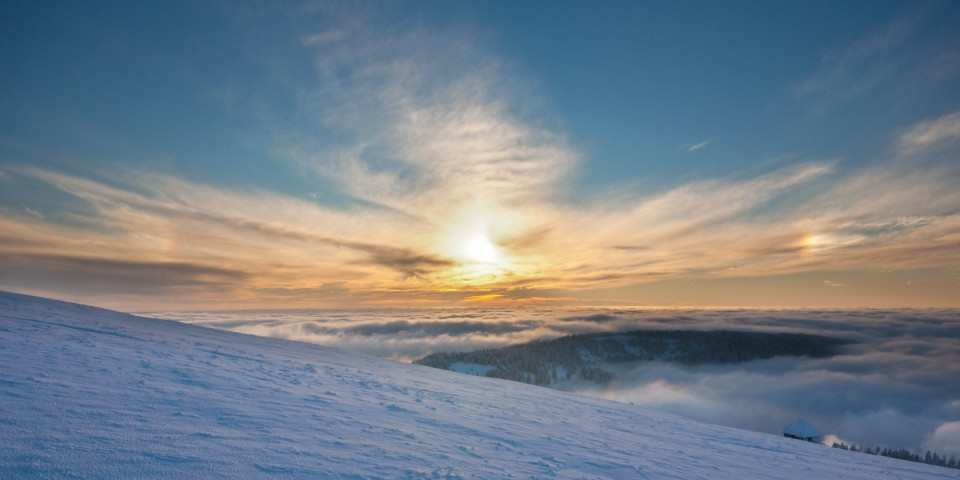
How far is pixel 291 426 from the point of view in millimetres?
5652

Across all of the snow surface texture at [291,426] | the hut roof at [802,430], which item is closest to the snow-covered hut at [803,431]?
the hut roof at [802,430]

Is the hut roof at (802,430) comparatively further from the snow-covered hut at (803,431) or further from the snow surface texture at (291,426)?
the snow surface texture at (291,426)

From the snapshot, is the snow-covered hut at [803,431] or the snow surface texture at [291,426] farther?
the snow-covered hut at [803,431]

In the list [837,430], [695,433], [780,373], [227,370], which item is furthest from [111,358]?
[780,373]

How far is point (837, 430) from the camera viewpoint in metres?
150

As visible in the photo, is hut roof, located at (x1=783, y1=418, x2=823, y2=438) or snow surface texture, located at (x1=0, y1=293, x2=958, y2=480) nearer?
snow surface texture, located at (x1=0, y1=293, x2=958, y2=480)

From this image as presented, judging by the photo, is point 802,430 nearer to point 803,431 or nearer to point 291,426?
point 803,431

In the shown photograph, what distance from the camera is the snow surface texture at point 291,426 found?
3.95m

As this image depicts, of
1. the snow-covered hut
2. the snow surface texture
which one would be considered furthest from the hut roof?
the snow surface texture

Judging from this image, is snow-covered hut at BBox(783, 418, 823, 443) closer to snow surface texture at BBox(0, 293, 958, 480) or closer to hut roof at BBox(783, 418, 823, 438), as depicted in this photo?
hut roof at BBox(783, 418, 823, 438)

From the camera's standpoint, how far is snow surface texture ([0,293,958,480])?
3.95 metres

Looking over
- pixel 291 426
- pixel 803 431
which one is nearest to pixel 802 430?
pixel 803 431

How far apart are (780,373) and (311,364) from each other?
10104 inches

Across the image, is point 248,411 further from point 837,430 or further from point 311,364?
point 837,430
